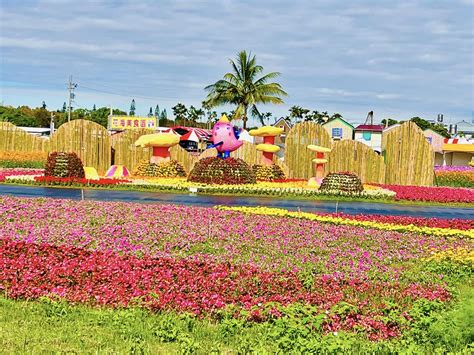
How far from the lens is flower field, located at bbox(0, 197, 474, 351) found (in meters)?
6.72

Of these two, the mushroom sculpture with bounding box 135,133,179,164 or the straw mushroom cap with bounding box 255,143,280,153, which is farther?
the straw mushroom cap with bounding box 255,143,280,153

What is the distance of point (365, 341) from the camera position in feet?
19.7

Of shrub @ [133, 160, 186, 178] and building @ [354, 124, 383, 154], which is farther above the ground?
building @ [354, 124, 383, 154]

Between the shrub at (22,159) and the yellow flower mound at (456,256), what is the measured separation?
84.6 feet

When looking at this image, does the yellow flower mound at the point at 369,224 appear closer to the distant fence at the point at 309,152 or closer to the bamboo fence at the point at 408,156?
the distant fence at the point at 309,152

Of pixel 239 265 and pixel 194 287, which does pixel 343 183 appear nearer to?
pixel 239 265

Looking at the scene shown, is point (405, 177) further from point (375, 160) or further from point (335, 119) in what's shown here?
point (335, 119)

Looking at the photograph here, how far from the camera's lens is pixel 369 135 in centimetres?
5378

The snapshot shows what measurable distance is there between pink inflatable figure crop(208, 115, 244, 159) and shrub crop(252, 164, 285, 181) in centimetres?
208

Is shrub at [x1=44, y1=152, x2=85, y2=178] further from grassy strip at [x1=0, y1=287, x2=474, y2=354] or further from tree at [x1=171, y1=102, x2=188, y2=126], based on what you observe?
tree at [x1=171, y1=102, x2=188, y2=126]

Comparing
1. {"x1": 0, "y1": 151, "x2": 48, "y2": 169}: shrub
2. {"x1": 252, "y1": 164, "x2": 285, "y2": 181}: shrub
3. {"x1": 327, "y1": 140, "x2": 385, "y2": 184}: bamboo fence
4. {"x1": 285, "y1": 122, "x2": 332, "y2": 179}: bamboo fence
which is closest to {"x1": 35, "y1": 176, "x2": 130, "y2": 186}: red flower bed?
{"x1": 252, "y1": 164, "x2": 285, "y2": 181}: shrub

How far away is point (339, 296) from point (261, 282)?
99 centimetres

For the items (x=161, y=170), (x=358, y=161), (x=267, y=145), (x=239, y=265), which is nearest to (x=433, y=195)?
(x=358, y=161)

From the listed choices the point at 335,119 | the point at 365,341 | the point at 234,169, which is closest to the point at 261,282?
the point at 365,341
